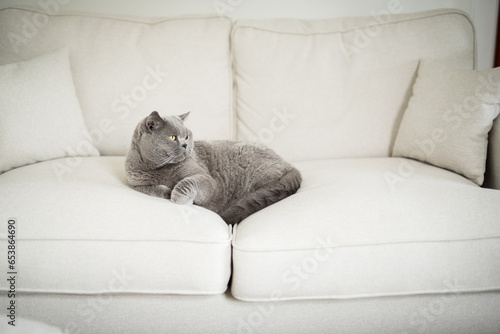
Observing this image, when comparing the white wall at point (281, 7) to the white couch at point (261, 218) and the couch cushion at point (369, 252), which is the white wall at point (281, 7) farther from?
the couch cushion at point (369, 252)

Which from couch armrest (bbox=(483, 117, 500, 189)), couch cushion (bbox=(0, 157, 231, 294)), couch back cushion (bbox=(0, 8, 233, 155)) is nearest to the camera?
couch cushion (bbox=(0, 157, 231, 294))

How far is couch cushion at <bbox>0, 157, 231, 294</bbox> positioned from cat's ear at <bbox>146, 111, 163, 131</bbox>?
0.34 metres

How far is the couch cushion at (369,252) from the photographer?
117 centimetres

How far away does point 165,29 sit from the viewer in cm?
195

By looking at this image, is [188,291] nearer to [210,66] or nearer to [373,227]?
[373,227]

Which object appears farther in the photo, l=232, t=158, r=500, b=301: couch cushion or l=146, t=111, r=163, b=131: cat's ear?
l=146, t=111, r=163, b=131: cat's ear

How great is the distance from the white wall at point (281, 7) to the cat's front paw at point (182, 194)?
56.2 inches

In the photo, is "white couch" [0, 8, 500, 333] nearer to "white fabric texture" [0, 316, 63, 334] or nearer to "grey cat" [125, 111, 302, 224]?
"grey cat" [125, 111, 302, 224]

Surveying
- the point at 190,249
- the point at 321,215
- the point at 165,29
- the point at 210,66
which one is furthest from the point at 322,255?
the point at 165,29

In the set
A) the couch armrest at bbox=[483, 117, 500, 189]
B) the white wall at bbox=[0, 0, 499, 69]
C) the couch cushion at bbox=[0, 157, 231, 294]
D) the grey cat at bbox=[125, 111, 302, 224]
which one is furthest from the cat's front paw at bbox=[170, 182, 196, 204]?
the white wall at bbox=[0, 0, 499, 69]

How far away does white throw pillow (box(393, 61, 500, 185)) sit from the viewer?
152 centimetres

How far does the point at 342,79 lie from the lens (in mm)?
1904

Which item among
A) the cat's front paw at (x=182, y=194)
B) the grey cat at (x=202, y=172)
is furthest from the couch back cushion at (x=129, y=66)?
the cat's front paw at (x=182, y=194)

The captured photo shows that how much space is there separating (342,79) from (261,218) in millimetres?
973
